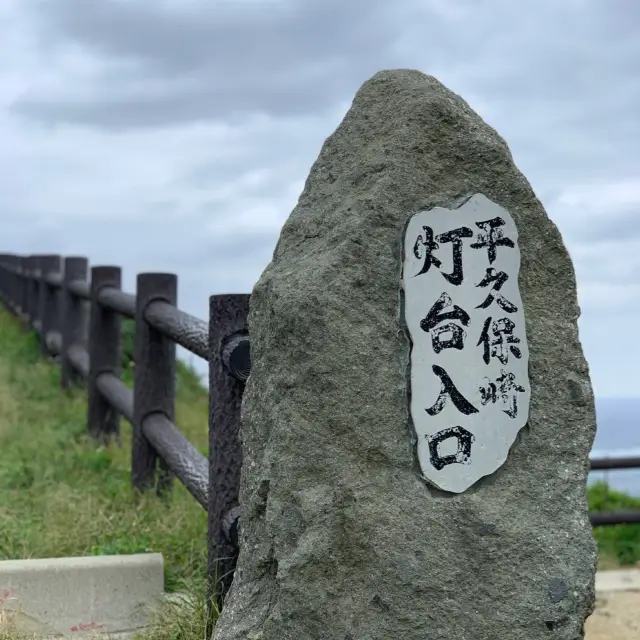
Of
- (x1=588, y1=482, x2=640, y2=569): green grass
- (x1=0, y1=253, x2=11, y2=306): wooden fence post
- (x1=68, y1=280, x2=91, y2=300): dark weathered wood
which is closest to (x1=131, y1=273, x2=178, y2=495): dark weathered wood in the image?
(x1=68, y1=280, x2=91, y2=300): dark weathered wood

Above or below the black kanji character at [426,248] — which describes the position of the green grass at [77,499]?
below

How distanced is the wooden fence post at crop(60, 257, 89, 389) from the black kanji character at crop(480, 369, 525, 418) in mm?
6166

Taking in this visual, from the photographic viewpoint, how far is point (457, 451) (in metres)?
2.59

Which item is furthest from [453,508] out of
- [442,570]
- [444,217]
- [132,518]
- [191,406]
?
[191,406]

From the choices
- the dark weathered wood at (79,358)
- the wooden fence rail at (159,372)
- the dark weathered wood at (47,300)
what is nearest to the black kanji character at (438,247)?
the wooden fence rail at (159,372)

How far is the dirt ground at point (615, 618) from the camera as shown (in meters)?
4.85

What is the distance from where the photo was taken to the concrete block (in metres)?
3.74

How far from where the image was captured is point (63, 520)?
175 inches

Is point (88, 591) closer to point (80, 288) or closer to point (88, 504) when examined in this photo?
point (88, 504)

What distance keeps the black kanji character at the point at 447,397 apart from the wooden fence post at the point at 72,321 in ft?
20.2

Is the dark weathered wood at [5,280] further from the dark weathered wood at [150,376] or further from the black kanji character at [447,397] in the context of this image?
the black kanji character at [447,397]

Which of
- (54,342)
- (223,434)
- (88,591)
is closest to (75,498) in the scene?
(88,591)

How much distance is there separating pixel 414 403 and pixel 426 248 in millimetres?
413

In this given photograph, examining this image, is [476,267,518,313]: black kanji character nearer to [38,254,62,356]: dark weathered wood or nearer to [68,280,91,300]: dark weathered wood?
[68,280,91,300]: dark weathered wood
